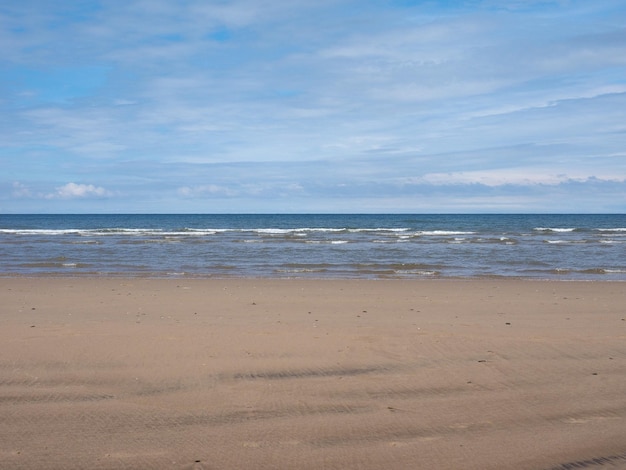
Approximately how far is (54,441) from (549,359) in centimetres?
465

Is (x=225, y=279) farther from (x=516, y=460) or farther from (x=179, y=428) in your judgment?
(x=516, y=460)

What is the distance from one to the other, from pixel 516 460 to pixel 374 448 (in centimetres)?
90

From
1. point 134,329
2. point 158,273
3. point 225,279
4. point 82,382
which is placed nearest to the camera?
point 82,382

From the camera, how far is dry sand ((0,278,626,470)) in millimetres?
3807

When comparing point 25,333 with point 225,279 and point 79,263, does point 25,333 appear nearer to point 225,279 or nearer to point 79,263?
point 225,279

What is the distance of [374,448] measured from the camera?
12.7 ft

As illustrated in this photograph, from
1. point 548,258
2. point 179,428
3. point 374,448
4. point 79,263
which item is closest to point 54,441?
point 179,428

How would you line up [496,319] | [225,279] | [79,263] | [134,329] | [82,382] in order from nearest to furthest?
[82,382] < [134,329] < [496,319] < [225,279] < [79,263]

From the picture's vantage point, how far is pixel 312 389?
5.06 metres

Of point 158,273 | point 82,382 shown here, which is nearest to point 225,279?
point 158,273

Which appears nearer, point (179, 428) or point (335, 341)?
point (179, 428)

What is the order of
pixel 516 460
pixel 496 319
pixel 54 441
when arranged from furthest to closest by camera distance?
1. pixel 496 319
2. pixel 54 441
3. pixel 516 460

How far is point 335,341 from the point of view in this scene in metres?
6.82

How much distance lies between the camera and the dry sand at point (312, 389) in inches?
150
